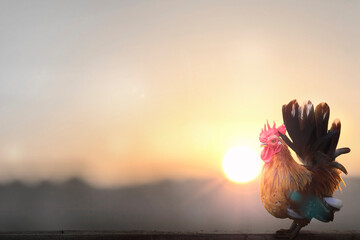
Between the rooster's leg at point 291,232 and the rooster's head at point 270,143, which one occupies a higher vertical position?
the rooster's head at point 270,143

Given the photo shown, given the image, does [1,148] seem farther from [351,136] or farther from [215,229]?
[351,136]

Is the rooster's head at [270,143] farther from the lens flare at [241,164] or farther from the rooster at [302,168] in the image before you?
the lens flare at [241,164]

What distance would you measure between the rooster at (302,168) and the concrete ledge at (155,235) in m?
0.18

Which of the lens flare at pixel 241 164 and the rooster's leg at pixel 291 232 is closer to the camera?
the rooster's leg at pixel 291 232

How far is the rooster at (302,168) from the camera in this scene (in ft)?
7.45

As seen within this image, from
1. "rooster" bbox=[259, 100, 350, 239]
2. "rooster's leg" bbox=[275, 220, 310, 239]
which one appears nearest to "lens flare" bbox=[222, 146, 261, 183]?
"rooster" bbox=[259, 100, 350, 239]

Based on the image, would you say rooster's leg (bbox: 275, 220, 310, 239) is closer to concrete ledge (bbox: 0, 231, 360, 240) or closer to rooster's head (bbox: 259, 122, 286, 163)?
concrete ledge (bbox: 0, 231, 360, 240)

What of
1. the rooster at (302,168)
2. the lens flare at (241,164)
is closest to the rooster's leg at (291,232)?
the rooster at (302,168)

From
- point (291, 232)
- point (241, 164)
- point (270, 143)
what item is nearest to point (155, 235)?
point (241, 164)

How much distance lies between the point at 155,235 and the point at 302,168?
44.8 inches

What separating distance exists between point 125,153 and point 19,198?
99 cm

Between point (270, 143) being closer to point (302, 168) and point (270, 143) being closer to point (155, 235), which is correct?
point (302, 168)

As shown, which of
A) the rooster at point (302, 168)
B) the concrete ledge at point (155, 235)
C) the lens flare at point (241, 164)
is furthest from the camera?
the lens flare at point (241, 164)

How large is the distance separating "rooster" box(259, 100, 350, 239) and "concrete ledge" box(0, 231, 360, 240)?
0.18m
